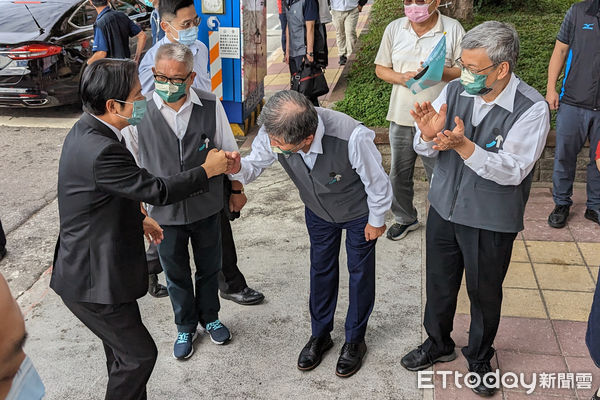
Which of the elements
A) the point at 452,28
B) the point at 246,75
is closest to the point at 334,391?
the point at 452,28

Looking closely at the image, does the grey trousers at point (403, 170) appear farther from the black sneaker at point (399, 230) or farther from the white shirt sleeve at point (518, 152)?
the white shirt sleeve at point (518, 152)

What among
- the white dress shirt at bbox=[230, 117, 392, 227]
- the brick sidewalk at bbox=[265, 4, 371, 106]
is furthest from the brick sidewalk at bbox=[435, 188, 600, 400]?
the brick sidewalk at bbox=[265, 4, 371, 106]

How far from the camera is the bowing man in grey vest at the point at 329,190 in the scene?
3221 mm

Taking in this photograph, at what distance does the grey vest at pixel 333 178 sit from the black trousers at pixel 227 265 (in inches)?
39.8

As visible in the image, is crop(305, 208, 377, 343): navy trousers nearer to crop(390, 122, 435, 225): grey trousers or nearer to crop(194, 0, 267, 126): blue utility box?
crop(390, 122, 435, 225): grey trousers

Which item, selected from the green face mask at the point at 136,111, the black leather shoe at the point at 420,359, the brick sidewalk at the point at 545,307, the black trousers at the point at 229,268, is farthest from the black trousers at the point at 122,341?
the brick sidewalk at the point at 545,307

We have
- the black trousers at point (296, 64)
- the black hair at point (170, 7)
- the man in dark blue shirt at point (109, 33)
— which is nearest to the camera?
the black hair at point (170, 7)

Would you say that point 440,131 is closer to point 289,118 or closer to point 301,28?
point 289,118

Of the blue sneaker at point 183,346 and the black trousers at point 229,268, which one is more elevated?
the black trousers at point 229,268

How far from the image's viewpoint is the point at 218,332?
4.21 m

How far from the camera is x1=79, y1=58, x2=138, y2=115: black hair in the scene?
9.72 feet

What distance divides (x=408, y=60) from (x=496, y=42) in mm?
1703

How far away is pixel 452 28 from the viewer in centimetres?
470

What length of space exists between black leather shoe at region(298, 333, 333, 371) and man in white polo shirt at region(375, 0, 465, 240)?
1705 millimetres
